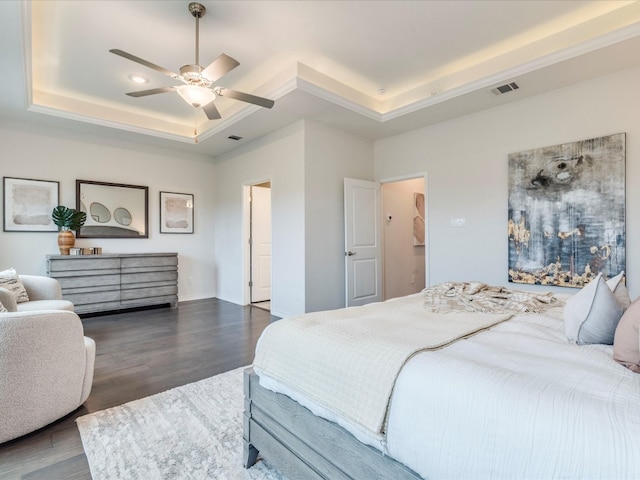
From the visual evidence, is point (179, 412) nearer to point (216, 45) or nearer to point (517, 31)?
point (216, 45)

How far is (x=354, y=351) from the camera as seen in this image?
1.23 metres

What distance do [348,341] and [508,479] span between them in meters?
0.63

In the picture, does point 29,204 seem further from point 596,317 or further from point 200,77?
point 596,317

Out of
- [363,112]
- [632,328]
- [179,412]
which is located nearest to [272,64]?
[363,112]

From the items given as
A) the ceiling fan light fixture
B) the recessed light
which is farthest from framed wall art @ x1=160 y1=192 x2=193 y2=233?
the ceiling fan light fixture

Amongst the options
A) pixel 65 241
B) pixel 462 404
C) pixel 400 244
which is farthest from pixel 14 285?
pixel 400 244

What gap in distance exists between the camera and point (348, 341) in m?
1.30

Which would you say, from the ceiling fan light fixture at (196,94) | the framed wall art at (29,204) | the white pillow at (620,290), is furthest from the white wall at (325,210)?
the framed wall art at (29,204)

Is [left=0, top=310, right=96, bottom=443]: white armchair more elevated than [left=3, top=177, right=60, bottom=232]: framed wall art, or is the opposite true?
[left=3, top=177, right=60, bottom=232]: framed wall art

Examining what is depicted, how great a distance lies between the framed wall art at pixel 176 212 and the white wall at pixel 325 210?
2788mm

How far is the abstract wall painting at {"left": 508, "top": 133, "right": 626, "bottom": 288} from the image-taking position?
3.21 metres

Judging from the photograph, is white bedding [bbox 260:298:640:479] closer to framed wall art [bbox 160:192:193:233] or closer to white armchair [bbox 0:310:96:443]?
white armchair [bbox 0:310:96:443]

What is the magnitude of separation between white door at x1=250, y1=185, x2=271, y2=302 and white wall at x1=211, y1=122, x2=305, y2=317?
23cm

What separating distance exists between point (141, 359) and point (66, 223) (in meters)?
2.84
